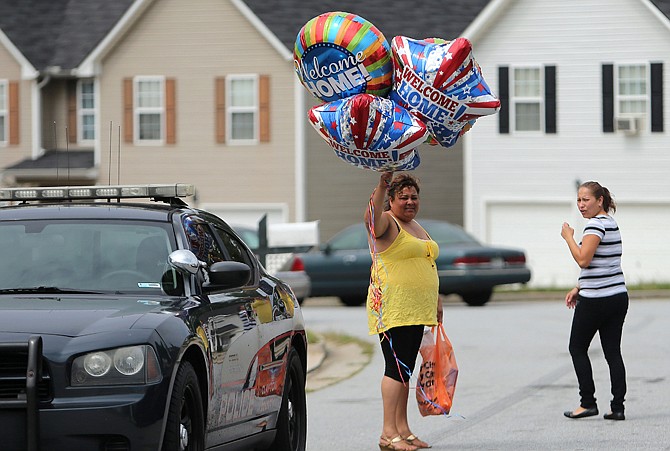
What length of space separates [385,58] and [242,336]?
2086 mm

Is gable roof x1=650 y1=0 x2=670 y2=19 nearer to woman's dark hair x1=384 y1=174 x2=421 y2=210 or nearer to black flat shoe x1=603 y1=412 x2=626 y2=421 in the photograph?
black flat shoe x1=603 y1=412 x2=626 y2=421

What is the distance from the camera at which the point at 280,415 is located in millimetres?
9078

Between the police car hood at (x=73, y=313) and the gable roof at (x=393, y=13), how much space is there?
107 feet

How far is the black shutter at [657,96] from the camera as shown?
37.1 metres

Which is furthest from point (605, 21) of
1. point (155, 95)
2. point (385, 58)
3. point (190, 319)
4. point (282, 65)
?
point (190, 319)

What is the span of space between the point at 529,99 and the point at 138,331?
32197mm

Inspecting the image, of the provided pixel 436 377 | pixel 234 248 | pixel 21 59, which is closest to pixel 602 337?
pixel 436 377

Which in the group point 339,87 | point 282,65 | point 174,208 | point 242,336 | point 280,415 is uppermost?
point 282,65

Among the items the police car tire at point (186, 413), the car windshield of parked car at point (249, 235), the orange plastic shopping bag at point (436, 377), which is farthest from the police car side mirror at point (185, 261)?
the car windshield of parked car at point (249, 235)

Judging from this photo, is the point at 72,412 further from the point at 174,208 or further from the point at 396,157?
the point at 396,157

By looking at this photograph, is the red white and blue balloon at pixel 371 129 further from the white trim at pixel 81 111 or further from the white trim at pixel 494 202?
the white trim at pixel 81 111

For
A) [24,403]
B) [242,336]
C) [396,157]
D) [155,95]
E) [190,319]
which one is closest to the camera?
[24,403]

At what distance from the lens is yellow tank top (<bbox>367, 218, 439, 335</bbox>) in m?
9.66

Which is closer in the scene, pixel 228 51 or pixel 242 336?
pixel 242 336
